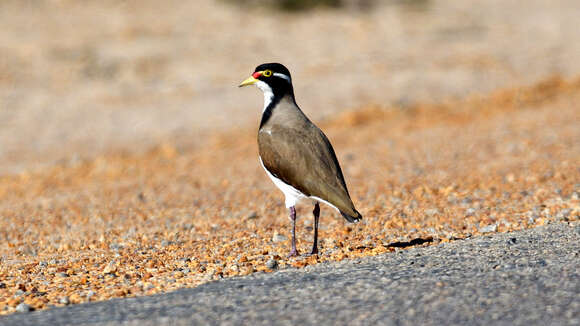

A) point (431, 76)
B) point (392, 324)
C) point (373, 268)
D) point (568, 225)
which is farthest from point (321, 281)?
point (431, 76)

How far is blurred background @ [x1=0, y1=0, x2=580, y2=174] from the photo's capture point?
2123 centimetres

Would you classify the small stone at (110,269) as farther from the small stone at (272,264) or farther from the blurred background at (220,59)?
the blurred background at (220,59)

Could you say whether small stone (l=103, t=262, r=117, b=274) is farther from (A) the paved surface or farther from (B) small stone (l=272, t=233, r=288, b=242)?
(B) small stone (l=272, t=233, r=288, b=242)

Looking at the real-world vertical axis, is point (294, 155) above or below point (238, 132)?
above

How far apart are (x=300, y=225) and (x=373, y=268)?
126 inches

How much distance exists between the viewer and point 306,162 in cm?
745

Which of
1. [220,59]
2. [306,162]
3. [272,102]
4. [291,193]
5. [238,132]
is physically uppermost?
[220,59]

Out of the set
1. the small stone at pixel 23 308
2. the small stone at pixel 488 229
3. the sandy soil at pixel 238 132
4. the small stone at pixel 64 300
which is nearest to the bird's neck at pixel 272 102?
the sandy soil at pixel 238 132

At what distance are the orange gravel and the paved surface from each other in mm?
548

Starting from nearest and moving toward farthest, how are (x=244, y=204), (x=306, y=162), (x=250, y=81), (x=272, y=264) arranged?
(x=272, y=264), (x=306, y=162), (x=250, y=81), (x=244, y=204)

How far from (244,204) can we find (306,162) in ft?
13.5

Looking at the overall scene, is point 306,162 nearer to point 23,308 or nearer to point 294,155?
point 294,155

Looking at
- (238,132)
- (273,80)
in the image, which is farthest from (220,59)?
(273,80)

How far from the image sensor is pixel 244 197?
12078 mm
